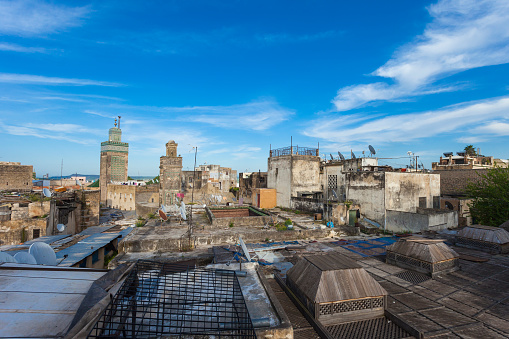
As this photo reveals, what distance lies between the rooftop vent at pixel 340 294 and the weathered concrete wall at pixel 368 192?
1565 centimetres

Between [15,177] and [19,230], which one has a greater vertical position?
[15,177]

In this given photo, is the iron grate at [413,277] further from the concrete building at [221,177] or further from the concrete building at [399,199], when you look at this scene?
the concrete building at [221,177]

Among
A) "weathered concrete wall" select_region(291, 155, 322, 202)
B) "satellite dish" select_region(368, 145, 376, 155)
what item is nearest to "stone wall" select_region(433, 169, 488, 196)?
"satellite dish" select_region(368, 145, 376, 155)

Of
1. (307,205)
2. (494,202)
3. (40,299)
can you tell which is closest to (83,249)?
(40,299)

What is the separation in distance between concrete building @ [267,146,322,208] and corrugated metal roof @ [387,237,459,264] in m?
16.7

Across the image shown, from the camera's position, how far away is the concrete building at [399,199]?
19.2 m

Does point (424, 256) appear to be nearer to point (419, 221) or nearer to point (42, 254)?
point (419, 221)

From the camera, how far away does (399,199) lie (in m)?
21.5

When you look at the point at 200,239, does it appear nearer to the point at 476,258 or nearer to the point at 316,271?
the point at 316,271

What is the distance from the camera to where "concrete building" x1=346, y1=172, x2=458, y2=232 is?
19172 mm

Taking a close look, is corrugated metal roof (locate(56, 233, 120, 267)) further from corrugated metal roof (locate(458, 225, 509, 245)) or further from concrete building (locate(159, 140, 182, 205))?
corrugated metal roof (locate(458, 225, 509, 245))

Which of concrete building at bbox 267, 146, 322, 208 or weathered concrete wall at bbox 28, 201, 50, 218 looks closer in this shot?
weathered concrete wall at bbox 28, 201, 50, 218

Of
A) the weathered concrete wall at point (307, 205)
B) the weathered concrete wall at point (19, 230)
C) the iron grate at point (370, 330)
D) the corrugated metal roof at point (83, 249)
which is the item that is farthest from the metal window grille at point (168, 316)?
the weathered concrete wall at point (19, 230)

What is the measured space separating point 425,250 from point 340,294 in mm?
6215
